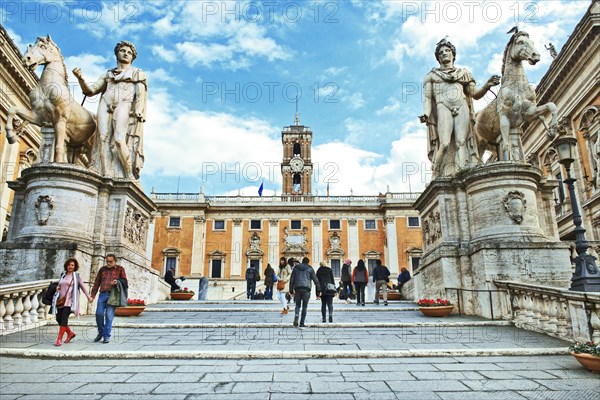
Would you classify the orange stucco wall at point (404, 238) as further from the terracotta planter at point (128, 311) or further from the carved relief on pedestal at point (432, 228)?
the terracotta planter at point (128, 311)

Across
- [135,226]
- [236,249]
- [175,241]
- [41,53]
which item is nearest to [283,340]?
[135,226]

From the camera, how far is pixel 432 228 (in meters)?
12.3

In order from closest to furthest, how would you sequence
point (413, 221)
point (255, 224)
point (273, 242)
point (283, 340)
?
point (283, 340) < point (413, 221) < point (273, 242) < point (255, 224)

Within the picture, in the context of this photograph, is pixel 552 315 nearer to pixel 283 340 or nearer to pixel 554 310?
pixel 554 310

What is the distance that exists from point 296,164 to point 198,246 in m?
20.4

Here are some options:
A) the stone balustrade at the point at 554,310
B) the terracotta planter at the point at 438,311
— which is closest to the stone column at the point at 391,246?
the terracotta planter at the point at 438,311

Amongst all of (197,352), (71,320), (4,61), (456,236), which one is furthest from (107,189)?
(4,61)

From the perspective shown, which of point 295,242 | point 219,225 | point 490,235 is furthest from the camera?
point 219,225

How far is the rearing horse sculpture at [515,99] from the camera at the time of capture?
10898 millimetres

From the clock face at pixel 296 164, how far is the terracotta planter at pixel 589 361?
5559 centimetres

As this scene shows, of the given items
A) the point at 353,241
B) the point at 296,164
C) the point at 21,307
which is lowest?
the point at 21,307

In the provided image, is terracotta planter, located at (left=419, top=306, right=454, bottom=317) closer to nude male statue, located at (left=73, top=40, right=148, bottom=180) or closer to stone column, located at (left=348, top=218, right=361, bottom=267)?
nude male statue, located at (left=73, top=40, right=148, bottom=180)

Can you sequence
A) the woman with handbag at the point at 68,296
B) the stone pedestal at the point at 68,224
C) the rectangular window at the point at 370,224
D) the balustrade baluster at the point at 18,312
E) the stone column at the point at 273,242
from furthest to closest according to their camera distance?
1. the rectangular window at the point at 370,224
2. the stone column at the point at 273,242
3. the stone pedestal at the point at 68,224
4. the balustrade baluster at the point at 18,312
5. the woman with handbag at the point at 68,296

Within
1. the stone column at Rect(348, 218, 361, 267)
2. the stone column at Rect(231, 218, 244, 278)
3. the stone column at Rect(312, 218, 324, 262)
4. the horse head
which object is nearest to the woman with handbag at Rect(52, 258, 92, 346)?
the horse head
